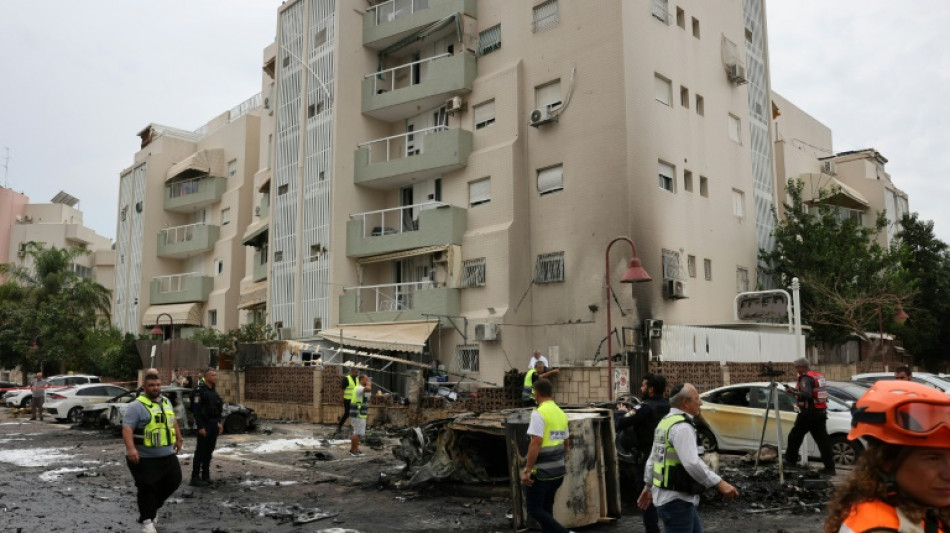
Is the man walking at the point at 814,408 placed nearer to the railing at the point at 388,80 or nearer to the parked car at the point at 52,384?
the railing at the point at 388,80

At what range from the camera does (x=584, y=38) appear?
25234 millimetres

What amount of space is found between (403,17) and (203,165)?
59.9ft

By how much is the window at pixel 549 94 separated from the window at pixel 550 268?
515 cm

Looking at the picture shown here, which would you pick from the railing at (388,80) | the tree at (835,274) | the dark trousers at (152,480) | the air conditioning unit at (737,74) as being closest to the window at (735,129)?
the air conditioning unit at (737,74)

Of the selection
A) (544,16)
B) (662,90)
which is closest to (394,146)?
(544,16)

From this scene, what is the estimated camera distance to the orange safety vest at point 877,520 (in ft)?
7.57

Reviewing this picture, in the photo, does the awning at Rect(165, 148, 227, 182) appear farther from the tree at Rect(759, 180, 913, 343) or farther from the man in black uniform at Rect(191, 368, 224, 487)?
the man in black uniform at Rect(191, 368, 224, 487)

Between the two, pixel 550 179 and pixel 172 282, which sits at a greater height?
pixel 550 179

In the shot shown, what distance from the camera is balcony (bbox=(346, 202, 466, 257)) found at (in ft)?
88.9

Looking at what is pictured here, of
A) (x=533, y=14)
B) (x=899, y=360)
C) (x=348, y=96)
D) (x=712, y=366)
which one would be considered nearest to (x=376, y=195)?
(x=348, y=96)

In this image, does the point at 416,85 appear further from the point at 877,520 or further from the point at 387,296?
the point at 877,520

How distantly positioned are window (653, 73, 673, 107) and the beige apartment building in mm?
77

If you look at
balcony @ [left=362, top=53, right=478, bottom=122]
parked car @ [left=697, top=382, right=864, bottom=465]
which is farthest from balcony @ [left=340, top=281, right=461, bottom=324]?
parked car @ [left=697, top=382, right=864, bottom=465]

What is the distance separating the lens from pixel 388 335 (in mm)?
26406
